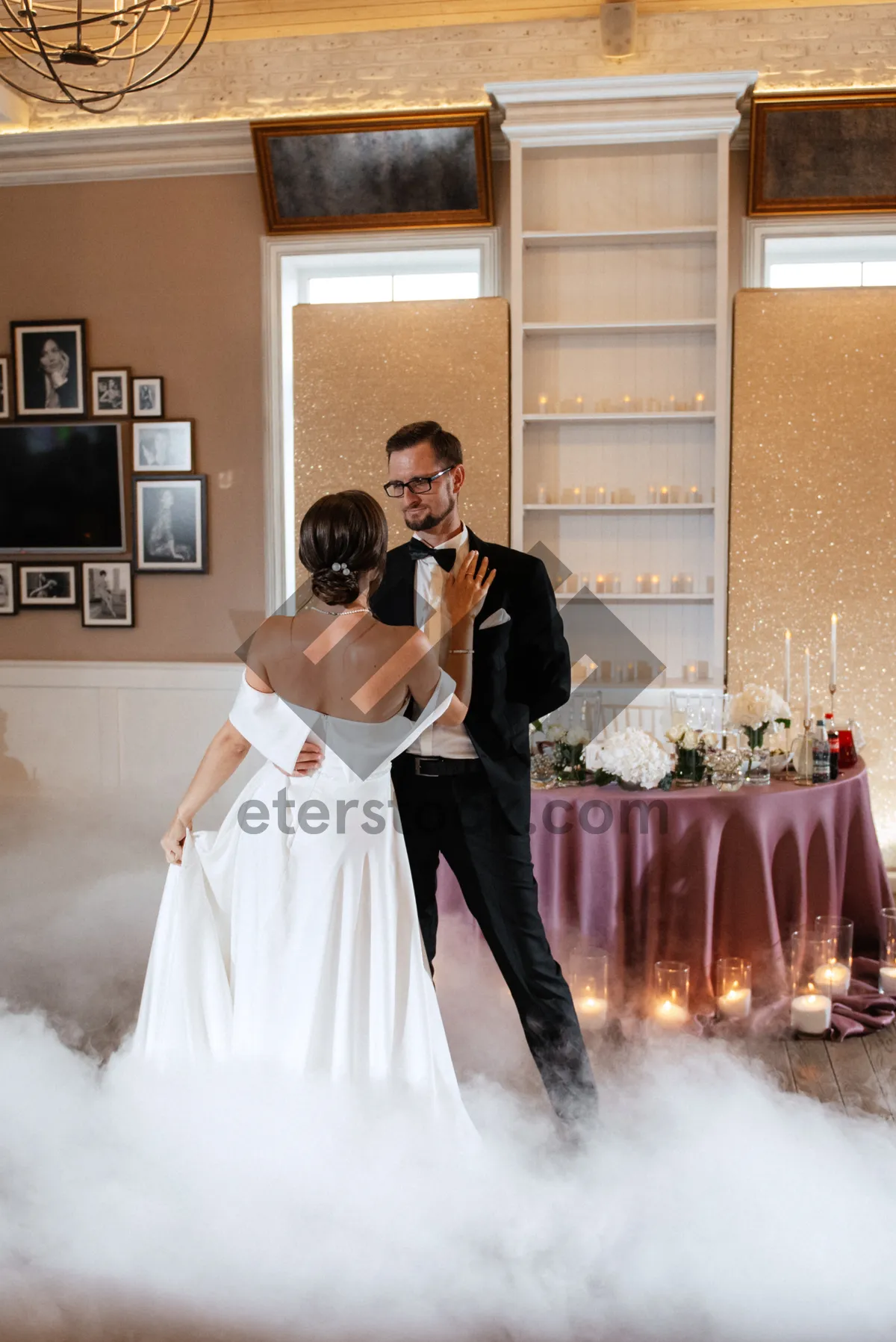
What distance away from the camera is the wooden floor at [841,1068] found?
276 centimetres

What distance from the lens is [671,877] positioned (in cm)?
316

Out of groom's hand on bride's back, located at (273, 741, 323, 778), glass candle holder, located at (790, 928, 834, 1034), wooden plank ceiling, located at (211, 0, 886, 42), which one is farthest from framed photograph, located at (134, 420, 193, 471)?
glass candle holder, located at (790, 928, 834, 1034)

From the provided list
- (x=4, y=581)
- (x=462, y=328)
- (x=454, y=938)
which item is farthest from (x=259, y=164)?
(x=454, y=938)

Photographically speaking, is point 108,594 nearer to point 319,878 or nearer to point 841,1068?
point 319,878

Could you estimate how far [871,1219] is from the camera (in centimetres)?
216

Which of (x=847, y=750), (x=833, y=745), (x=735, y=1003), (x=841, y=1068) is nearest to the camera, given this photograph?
(x=841, y=1068)

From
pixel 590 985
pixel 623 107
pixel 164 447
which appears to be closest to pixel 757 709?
pixel 590 985

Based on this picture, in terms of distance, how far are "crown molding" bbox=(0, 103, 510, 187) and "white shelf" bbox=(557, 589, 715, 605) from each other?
196 centimetres

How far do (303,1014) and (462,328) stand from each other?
337 cm

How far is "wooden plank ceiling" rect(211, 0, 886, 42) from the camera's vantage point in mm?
4586

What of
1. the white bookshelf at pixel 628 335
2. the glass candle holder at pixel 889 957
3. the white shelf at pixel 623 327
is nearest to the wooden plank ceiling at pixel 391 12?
the white bookshelf at pixel 628 335

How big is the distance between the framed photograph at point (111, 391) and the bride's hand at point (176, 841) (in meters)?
3.39

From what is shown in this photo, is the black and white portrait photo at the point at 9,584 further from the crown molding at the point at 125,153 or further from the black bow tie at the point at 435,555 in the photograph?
the black bow tie at the point at 435,555

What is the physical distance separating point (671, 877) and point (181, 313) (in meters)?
3.48
